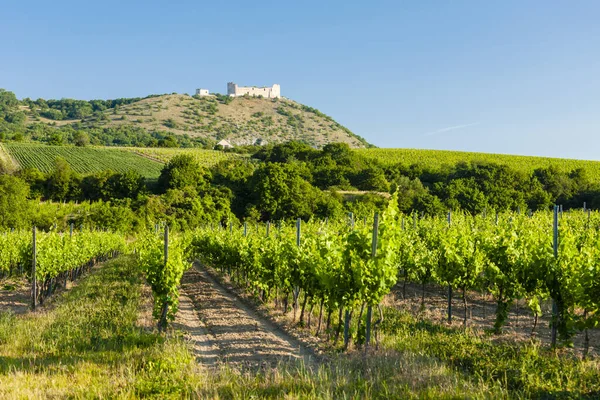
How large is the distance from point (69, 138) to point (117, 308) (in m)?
102

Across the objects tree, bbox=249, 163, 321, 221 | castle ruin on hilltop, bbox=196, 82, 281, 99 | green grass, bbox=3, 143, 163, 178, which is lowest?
tree, bbox=249, 163, 321, 221

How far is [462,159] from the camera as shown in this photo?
64.1 m

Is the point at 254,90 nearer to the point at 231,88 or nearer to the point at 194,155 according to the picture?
the point at 231,88

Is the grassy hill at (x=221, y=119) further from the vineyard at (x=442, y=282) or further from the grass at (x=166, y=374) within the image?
the grass at (x=166, y=374)

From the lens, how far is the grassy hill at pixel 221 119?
131m

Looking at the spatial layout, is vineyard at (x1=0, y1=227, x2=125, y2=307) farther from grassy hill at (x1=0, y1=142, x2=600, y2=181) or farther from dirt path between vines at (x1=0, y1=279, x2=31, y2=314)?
grassy hill at (x1=0, y1=142, x2=600, y2=181)

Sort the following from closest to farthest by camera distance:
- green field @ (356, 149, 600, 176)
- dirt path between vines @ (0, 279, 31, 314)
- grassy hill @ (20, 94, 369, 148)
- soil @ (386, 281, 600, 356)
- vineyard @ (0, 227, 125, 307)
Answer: soil @ (386, 281, 600, 356), dirt path between vines @ (0, 279, 31, 314), vineyard @ (0, 227, 125, 307), green field @ (356, 149, 600, 176), grassy hill @ (20, 94, 369, 148)

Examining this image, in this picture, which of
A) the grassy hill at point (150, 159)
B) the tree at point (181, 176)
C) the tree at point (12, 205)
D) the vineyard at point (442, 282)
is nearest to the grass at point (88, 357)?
the vineyard at point (442, 282)

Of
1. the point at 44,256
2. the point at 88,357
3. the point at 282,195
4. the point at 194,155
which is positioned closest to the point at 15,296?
the point at 44,256

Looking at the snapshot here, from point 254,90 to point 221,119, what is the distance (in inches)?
1983

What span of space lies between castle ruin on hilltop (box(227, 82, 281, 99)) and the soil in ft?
602

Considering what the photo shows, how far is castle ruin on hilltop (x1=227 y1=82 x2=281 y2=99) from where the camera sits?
628 ft

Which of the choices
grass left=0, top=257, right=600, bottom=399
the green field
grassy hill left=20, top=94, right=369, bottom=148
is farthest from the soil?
grassy hill left=20, top=94, right=369, bottom=148

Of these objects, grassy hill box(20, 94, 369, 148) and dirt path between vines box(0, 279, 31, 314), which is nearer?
dirt path between vines box(0, 279, 31, 314)
